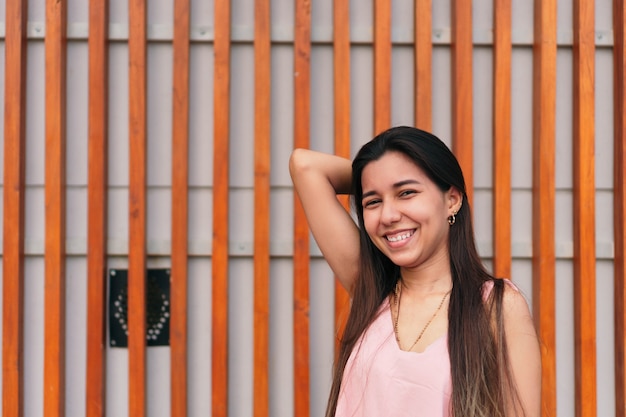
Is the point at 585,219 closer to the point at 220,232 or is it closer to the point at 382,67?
the point at 382,67

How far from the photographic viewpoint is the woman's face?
1.73 m

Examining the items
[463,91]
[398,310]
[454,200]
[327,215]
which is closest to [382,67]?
[463,91]

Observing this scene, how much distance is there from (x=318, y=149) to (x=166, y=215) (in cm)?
56

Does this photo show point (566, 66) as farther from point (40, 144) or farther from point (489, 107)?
point (40, 144)

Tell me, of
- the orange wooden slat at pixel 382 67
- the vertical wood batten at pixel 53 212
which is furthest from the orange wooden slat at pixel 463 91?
the vertical wood batten at pixel 53 212

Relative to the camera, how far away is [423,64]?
8.79 ft

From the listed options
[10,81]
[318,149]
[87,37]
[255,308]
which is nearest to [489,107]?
[318,149]

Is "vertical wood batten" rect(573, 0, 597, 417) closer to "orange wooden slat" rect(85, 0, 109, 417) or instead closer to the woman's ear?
the woman's ear

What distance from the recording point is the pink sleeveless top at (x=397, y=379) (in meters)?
1.63

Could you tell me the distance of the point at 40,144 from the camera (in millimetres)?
2736

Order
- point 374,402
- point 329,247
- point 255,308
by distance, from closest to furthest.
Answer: point 374,402 < point 329,247 < point 255,308

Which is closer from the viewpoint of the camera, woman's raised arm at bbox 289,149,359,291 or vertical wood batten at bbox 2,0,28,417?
woman's raised arm at bbox 289,149,359,291

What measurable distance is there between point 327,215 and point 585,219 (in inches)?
43.7

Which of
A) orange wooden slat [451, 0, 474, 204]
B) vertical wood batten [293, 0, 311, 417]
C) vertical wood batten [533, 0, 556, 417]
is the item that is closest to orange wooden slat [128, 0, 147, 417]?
vertical wood batten [293, 0, 311, 417]
